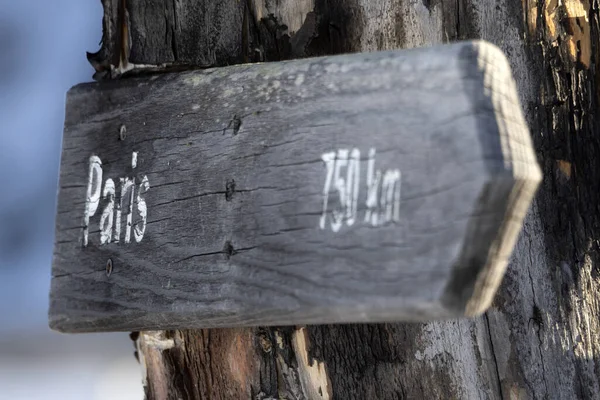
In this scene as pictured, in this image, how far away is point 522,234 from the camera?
1451 millimetres

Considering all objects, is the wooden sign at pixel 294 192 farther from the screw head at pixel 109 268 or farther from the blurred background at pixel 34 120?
the blurred background at pixel 34 120

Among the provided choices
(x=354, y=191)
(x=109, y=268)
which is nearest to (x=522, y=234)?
(x=354, y=191)

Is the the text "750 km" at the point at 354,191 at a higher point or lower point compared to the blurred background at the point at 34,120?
lower

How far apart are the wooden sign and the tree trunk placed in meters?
0.22

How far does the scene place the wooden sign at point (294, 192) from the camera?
0.96 m

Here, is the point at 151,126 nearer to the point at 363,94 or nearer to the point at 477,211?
the point at 363,94

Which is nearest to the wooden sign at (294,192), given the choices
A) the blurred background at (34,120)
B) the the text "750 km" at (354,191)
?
the the text "750 km" at (354,191)

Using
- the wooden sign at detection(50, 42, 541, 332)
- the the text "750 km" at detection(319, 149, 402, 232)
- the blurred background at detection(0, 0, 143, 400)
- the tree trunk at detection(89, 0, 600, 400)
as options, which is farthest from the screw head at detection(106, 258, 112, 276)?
the blurred background at detection(0, 0, 143, 400)

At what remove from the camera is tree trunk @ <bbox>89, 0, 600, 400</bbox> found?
1414 millimetres

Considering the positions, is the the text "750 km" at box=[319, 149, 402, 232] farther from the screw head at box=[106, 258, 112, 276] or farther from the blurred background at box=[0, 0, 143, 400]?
the blurred background at box=[0, 0, 143, 400]

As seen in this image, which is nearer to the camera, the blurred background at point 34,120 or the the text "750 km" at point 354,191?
the the text "750 km" at point 354,191

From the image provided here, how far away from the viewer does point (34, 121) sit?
3.63 metres

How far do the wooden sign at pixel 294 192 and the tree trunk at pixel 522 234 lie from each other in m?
0.22

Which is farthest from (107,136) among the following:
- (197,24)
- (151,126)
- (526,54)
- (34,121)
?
(34,121)
